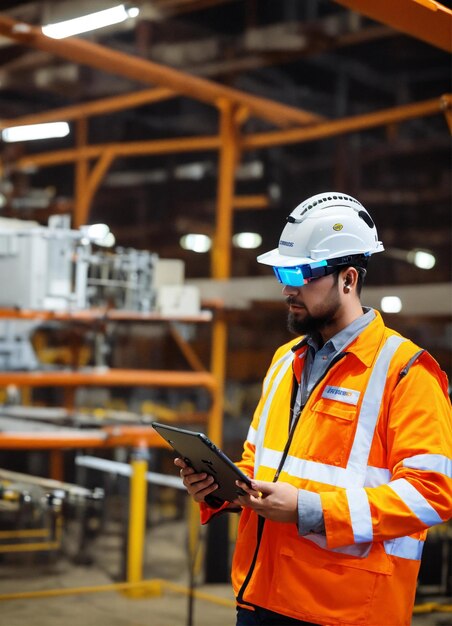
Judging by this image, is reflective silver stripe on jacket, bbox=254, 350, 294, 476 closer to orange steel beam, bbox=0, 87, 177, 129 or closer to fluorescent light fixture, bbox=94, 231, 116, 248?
fluorescent light fixture, bbox=94, 231, 116, 248

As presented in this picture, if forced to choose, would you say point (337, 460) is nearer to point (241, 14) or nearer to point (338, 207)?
point (338, 207)

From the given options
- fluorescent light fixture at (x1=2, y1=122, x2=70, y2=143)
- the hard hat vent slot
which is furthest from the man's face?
fluorescent light fixture at (x1=2, y1=122, x2=70, y2=143)

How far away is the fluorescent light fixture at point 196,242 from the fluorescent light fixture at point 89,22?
3.10 metres

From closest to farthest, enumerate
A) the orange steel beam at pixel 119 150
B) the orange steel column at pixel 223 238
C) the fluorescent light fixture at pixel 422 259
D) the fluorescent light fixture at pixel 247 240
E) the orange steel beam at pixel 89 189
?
the fluorescent light fixture at pixel 422 259, the orange steel column at pixel 223 238, the fluorescent light fixture at pixel 247 240, the orange steel beam at pixel 119 150, the orange steel beam at pixel 89 189

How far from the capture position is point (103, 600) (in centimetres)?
653

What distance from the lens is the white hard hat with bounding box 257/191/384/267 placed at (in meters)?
2.70

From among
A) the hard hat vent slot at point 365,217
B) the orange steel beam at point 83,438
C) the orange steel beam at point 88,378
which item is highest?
the hard hat vent slot at point 365,217

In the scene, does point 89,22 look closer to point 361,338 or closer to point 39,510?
point 39,510

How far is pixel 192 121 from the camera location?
31.7 ft

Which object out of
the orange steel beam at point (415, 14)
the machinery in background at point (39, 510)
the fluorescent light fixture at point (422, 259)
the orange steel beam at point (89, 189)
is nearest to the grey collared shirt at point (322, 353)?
the orange steel beam at point (415, 14)

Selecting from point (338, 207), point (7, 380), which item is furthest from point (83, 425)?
point (338, 207)

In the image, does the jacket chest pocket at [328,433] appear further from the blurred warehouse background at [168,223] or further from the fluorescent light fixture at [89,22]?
the fluorescent light fixture at [89,22]

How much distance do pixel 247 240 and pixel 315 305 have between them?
6577 millimetres

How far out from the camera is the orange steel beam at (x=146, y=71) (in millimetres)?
6598
